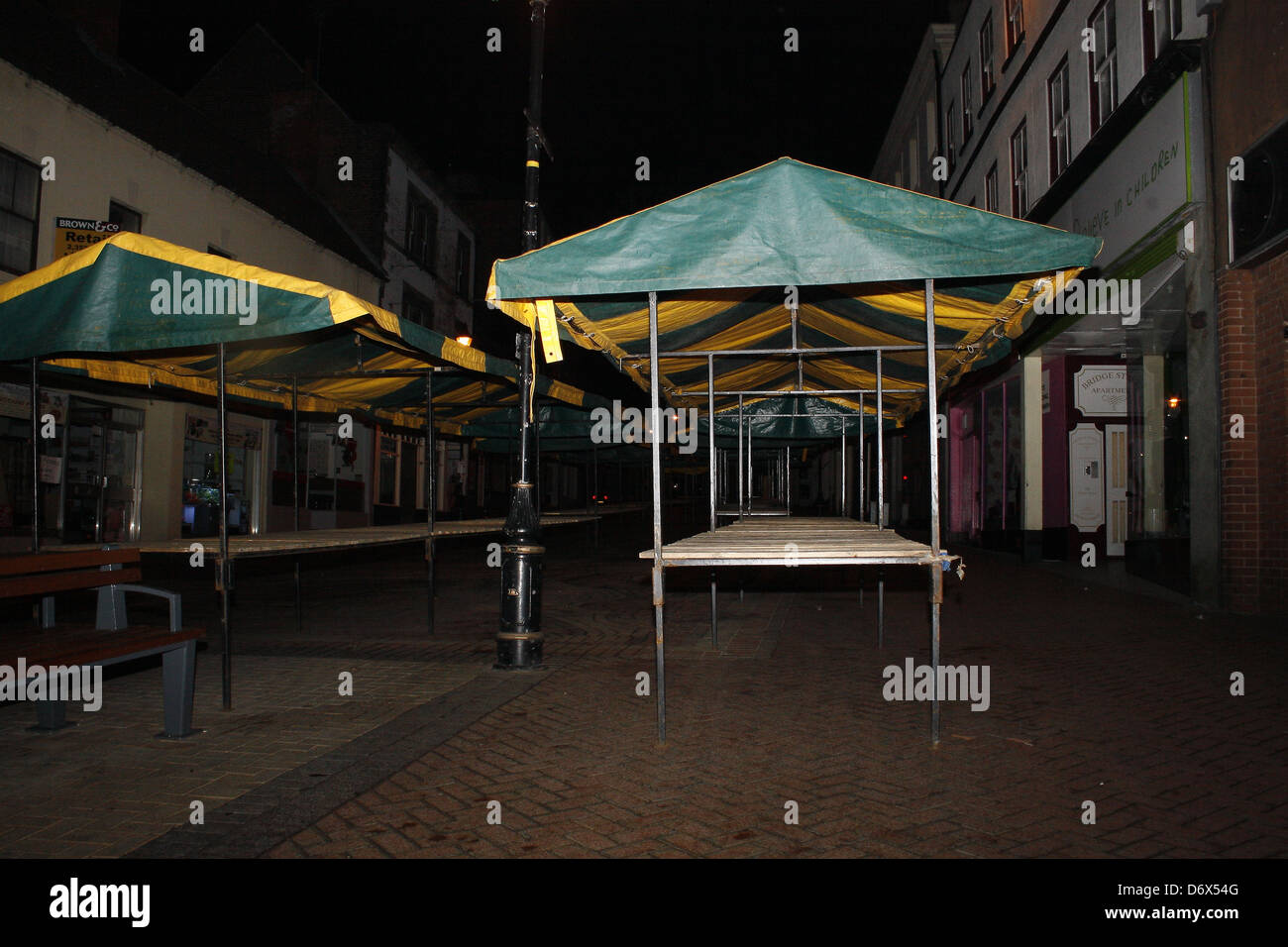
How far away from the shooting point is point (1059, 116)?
14.9 metres

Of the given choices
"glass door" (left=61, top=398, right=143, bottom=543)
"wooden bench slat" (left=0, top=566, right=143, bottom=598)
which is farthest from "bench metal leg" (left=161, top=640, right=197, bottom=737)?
"glass door" (left=61, top=398, right=143, bottom=543)

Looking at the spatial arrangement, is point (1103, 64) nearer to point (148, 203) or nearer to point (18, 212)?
point (148, 203)

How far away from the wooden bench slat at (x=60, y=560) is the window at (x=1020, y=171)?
16.4 meters

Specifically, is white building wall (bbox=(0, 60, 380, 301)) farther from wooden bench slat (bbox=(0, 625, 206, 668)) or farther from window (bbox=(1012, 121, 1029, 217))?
window (bbox=(1012, 121, 1029, 217))

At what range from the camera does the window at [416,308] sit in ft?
88.9

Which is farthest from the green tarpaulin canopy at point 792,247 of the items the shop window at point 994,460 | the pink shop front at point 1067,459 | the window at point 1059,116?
the shop window at point 994,460

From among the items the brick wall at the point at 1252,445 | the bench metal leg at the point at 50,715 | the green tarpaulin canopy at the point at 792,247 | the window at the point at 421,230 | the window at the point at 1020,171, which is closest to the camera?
the green tarpaulin canopy at the point at 792,247

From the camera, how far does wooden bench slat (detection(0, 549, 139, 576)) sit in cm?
506

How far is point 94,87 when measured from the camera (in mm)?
14789

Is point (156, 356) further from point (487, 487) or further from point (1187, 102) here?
point (487, 487)

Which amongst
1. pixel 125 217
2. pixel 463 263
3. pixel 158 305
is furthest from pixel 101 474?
pixel 463 263

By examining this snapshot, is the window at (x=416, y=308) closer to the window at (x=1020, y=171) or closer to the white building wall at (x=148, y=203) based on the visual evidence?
the white building wall at (x=148, y=203)

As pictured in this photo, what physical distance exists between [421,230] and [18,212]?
16.2 m
